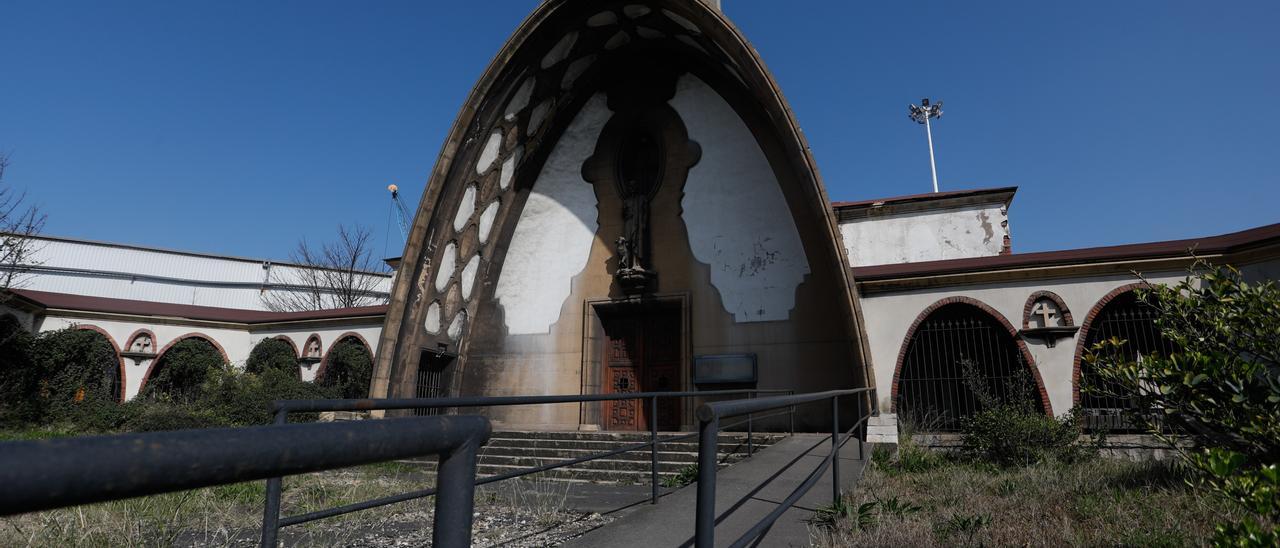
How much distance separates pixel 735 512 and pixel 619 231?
939cm

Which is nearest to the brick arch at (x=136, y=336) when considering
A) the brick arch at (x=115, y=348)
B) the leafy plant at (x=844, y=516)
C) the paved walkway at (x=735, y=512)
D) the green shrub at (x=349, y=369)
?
the brick arch at (x=115, y=348)

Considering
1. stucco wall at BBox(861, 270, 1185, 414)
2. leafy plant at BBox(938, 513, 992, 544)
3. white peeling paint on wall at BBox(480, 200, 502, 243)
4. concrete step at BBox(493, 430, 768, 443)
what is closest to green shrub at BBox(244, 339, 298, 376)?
white peeling paint on wall at BBox(480, 200, 502, 243)

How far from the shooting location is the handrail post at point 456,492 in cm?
86

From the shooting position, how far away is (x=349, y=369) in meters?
14.8

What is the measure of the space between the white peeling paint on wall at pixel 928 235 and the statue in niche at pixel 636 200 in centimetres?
457

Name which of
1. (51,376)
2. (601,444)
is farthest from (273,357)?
(601,444)

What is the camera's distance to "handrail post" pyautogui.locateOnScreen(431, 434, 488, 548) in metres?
0.86

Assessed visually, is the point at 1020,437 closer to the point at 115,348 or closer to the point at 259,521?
the point at 259,521

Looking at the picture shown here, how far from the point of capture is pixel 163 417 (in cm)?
1234

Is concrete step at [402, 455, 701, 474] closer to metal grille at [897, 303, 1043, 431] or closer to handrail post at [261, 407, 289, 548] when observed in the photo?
metal grille at [897, 303, 1043, 431]

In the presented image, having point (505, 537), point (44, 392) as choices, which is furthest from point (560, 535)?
point (44, 392)

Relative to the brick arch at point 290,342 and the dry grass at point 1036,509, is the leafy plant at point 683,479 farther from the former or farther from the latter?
the brick arch at point 290,342

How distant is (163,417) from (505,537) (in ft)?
36.6

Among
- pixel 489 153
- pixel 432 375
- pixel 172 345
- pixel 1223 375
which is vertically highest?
pixel 489 153
